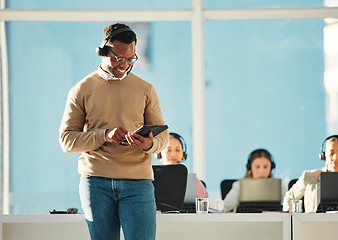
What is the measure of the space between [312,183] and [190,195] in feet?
3.22

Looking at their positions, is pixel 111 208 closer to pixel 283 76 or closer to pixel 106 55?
pixel 106 55

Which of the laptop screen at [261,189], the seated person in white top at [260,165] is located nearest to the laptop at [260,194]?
the laptop screen at [261,189]

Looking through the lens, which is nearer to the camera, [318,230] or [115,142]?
[115,142]

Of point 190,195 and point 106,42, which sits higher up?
point 106,42

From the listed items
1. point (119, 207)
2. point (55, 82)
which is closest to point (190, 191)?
point (119, 207)

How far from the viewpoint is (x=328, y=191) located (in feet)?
10.8

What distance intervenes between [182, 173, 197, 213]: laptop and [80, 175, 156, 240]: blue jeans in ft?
4.13

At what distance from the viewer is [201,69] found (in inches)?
239

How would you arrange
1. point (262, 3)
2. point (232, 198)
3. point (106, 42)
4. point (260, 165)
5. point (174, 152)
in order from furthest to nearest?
point (262, 3) < point (260, 165) < point (174, 152) < point (232, 198) < point (106, 42)

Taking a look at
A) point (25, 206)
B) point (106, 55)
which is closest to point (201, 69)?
point (25, 206)

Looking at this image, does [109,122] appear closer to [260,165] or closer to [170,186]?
[170,186]

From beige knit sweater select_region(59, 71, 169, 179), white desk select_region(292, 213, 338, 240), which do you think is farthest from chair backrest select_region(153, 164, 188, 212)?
beige knit sweater select_region(59, 71, 169, 179)

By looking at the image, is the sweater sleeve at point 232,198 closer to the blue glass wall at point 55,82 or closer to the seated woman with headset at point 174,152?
the seated woman with headset at point 174,152

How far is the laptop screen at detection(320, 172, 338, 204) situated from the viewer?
3.27 meters
